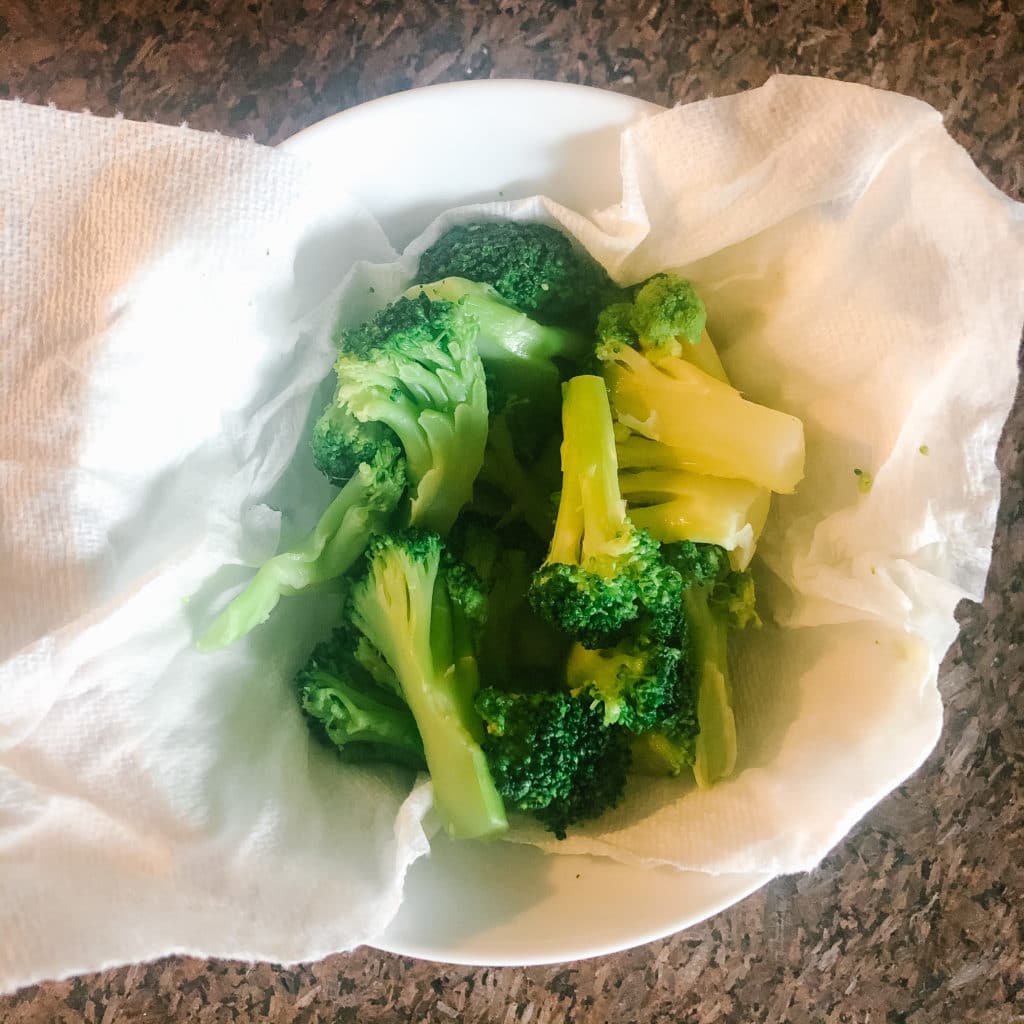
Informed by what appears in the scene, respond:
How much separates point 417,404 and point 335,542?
0.13 meters

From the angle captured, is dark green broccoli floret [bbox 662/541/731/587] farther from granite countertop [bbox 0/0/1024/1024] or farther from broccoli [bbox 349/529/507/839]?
granite countertop [bbox 0/0/1024/1024]

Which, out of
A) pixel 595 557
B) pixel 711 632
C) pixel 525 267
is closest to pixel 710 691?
pixel 711 632

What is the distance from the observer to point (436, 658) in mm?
732

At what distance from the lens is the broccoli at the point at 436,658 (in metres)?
0.71

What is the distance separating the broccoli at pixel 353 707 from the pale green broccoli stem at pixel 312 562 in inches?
2.4

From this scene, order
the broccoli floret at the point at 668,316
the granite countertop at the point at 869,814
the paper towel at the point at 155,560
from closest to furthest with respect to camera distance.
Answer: the paper towel at the point at 155,560 < the broccoli floret at the point at 668,316 < the granite countertop at the point at 869,814

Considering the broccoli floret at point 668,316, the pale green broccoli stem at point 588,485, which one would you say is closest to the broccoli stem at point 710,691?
the pale green broccoli stem at point 588,485

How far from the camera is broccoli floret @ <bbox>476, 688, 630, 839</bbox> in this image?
0.70 m

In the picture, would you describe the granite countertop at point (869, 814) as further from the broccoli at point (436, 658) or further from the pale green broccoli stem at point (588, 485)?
the pale green broccoli stem at point (588, 485)

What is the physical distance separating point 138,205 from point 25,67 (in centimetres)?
35

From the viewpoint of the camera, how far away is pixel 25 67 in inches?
35.9

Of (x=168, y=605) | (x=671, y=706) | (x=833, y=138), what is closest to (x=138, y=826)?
(x=168, y=605)

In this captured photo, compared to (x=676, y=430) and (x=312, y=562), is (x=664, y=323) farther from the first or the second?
(x=312, y=562)

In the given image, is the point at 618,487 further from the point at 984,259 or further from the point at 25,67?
the point at 25,67
